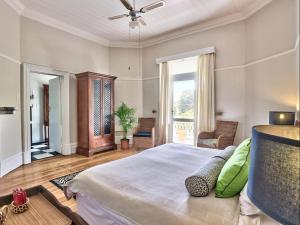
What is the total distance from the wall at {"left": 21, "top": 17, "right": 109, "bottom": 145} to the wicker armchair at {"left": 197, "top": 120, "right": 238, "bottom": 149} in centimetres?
338

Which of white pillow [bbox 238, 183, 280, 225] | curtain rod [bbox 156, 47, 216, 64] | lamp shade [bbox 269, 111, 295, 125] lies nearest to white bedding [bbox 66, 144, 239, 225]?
white pillow [bbox 238, 183, 280, 225]

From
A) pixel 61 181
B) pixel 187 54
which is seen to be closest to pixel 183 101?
pixel 187 54

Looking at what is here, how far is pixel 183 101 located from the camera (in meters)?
5.13

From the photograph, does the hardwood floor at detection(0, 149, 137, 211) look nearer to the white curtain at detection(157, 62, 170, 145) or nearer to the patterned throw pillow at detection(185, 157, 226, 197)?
the white curtain at detection(157, 62, 170, 145)

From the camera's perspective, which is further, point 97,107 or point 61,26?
point 97,107

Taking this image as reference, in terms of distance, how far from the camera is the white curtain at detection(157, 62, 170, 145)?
17.3 ft

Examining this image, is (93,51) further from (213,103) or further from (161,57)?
(213,103)

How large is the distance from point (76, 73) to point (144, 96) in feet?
7.16

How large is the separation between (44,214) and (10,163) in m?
2.88

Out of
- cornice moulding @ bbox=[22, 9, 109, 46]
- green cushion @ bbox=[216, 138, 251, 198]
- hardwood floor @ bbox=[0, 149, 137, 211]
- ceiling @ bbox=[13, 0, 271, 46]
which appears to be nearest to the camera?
green cushion @ bbox=[216, 138, 251, 198]

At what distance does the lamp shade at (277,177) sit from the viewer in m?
0.47

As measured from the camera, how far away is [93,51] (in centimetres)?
528

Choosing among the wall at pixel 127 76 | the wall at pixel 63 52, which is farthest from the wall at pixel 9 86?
the wall at pixel 127 76

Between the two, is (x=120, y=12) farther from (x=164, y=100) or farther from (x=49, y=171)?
(x=49, y=171)
